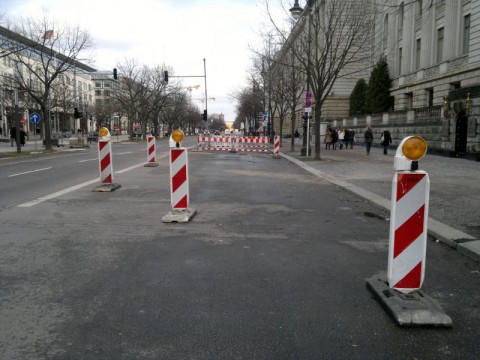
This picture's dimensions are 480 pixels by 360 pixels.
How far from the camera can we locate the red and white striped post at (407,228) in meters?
3.79

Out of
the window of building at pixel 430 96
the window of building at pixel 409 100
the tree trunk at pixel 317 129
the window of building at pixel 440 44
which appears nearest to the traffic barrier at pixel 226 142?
the tree trunk at pixel 317 129

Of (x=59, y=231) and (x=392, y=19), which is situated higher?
(x=392, y=19)

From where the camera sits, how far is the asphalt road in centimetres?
312

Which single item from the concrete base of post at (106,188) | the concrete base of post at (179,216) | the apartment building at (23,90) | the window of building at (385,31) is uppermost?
the window of building at (385,31)

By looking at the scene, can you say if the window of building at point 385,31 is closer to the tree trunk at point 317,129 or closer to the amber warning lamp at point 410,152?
the tree trunk at point 317,129

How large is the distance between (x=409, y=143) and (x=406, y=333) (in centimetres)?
153

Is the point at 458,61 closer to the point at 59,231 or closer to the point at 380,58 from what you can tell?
the point at 380,58

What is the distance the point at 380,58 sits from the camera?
42406 mm

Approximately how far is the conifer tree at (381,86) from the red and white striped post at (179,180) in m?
38.2

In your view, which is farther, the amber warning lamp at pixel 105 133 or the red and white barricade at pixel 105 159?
the amber warning lamp at pixel 105 133

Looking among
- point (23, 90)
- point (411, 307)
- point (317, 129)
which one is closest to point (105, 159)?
point (411, 307)

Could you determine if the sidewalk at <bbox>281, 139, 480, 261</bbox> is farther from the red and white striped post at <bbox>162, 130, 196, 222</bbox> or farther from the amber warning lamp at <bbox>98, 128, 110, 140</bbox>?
the amber warning lamp at <bbox>98, 128, 110, 140</bbox>

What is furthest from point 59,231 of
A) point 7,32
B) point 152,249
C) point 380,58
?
point 380,58

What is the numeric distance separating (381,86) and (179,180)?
38.5m
